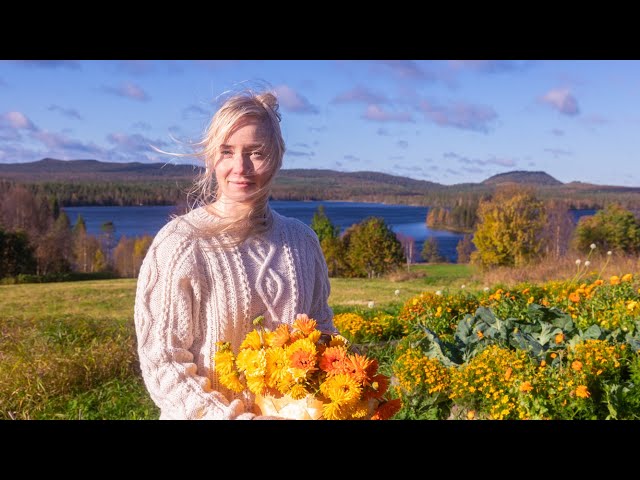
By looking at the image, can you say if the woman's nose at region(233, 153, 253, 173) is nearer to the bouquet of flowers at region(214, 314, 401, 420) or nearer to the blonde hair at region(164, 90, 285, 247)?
the blonde hair at region(164, 90, 285, 247)

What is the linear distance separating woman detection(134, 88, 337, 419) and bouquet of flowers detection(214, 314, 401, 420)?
0.11 m

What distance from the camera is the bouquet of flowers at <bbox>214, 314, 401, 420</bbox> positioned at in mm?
1563

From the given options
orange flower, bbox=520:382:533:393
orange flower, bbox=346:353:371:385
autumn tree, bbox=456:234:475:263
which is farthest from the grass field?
autumn tree, bbox=456:234:475:263

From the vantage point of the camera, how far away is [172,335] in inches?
70.1

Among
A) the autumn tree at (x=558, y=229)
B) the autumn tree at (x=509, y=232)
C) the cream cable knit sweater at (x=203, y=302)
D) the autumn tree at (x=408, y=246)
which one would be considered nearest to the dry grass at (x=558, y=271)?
the autumn tree at (x=509, y=232)

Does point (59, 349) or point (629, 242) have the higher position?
point (629, 242)

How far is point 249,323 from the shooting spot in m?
1.92

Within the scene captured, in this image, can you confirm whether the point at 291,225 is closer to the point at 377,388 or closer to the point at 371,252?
the point at 377,388

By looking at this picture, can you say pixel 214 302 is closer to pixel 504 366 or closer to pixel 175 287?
pixel 175 287

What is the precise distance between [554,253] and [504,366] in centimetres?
1452

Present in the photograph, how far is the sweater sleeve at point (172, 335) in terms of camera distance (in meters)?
1.75
